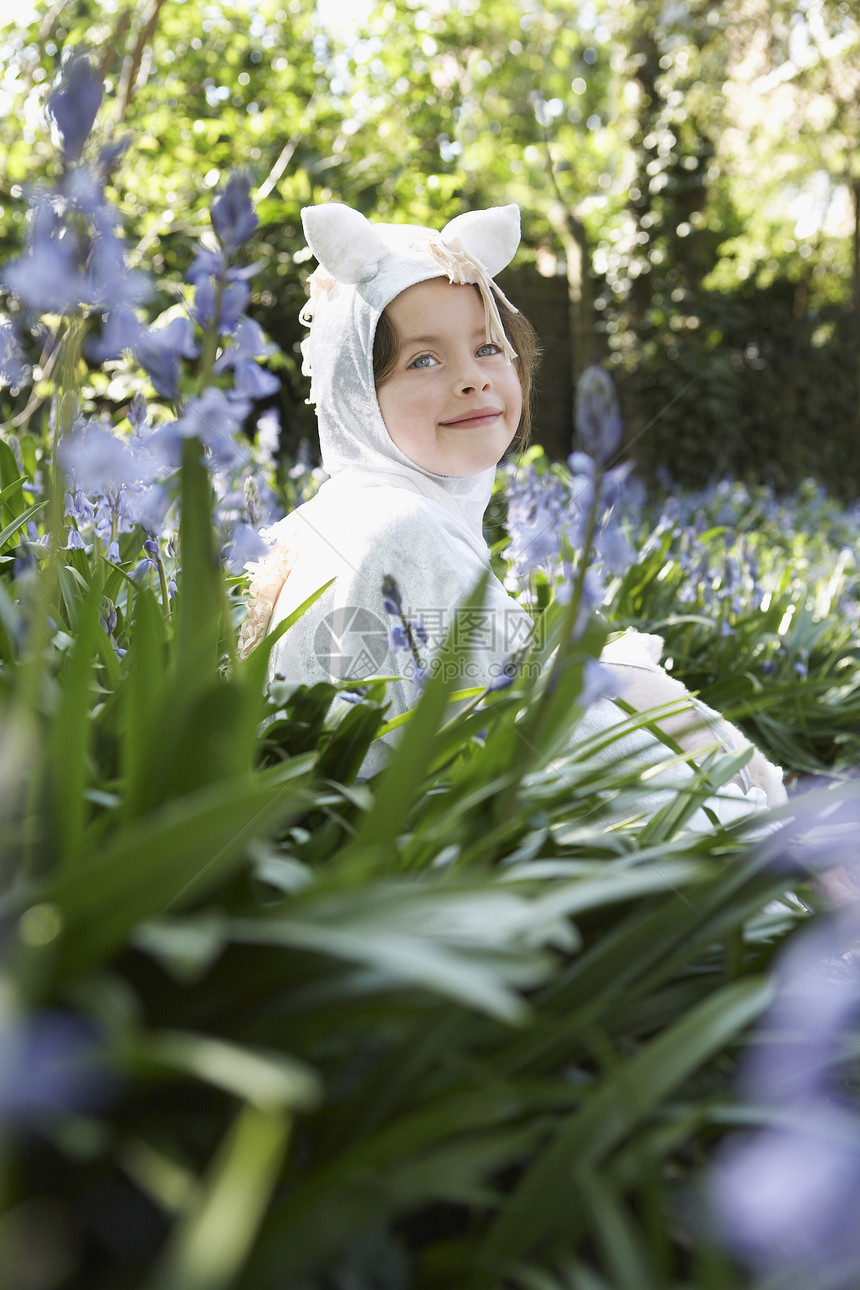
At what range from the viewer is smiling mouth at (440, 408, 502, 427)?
2.08 metres

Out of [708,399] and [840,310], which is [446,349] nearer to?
[708,399]

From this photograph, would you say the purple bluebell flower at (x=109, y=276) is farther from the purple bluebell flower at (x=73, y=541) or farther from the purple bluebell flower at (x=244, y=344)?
the purple bluebell flower at (x=73, y=541)

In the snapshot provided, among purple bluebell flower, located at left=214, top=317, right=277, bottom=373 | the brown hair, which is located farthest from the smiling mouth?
purple bluebell flower, located at left=214, top=317, right=277, bottom=373

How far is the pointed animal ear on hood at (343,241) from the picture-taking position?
6.75 feet

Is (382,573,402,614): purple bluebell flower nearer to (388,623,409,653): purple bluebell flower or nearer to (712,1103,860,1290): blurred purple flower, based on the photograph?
(388,623,409,653): purple bluebell flower

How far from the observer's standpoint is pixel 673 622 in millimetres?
3258

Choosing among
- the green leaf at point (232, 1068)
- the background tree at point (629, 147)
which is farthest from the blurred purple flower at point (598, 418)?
the background tree at point (629, 147)

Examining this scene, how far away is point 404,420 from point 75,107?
1.25 m

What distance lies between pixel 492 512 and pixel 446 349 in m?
2.26

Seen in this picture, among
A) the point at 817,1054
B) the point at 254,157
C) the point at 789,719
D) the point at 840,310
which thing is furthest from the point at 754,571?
the point at 840,310

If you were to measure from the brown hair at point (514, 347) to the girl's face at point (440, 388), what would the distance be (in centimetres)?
2

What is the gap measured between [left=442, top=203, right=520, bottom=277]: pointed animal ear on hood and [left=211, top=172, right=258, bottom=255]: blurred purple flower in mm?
1236

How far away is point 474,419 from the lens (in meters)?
2.09

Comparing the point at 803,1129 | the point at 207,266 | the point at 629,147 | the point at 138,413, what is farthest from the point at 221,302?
the point at 629,147
